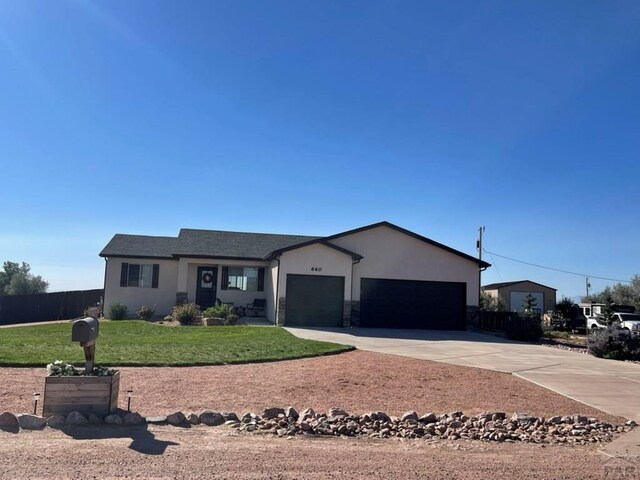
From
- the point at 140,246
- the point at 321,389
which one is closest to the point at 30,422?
the point at 321,389

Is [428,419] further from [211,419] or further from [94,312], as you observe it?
[94,312]

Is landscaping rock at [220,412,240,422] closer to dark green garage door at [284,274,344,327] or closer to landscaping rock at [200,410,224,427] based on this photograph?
landscaping rock at [200,410,224,427]

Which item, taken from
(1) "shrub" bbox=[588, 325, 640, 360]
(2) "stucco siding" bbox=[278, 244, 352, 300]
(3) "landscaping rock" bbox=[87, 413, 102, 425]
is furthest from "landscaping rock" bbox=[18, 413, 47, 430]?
(2) "stucco siding" bbox=[278, 244, 352, 300]

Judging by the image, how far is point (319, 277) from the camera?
24.9m

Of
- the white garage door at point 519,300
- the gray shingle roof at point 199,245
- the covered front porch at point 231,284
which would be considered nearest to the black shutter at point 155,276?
the gray shingle roof at point 199,245

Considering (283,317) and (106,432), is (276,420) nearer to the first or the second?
(106,432)

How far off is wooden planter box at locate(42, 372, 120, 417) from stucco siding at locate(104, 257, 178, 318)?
71.0 feet

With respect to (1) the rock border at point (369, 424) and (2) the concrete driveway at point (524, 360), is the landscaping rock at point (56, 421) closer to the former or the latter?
(1) the rock border at point (369, 424)

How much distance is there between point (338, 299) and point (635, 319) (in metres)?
18.5

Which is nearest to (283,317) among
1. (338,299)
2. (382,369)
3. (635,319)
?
(338,299)

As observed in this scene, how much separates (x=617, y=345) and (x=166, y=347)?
13.6 meters

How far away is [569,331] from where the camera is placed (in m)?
34.6

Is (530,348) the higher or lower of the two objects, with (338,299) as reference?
lower

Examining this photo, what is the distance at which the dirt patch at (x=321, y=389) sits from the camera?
867 centimetres
